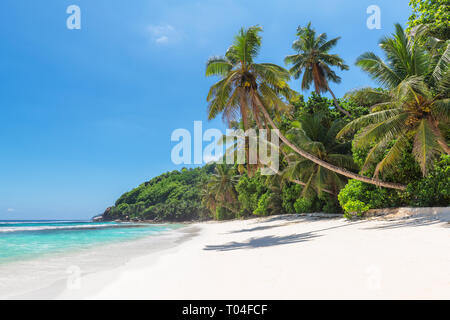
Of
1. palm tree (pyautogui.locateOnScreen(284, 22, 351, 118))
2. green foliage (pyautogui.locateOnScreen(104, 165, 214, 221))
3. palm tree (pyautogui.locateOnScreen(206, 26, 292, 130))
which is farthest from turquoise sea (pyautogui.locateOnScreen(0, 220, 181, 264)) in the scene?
green foliage (pyautogui.locateOnScreen(104, 165, 214, 221))

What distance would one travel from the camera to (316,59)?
2272 centimetres

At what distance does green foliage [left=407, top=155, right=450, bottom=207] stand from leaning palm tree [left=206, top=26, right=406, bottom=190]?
194 centimetres

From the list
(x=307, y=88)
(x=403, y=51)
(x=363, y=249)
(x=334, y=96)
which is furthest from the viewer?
(x=307, y=88)

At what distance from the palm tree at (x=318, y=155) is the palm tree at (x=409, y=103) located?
505cm

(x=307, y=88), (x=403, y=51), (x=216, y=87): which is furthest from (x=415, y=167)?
(x=307, y=88)

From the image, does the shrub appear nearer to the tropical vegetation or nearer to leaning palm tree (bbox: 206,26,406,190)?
the tropical vegetation

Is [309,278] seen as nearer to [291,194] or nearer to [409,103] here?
[409,103]

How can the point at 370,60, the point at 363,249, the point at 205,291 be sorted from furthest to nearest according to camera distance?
the point at 370,60 → the point at 363,249 → the point at 205,291

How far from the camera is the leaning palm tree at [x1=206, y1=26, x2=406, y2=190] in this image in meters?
11.7

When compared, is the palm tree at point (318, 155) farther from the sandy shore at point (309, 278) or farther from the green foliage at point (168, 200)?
the green foliage at point (168, 200)

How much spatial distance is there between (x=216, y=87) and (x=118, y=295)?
1047cm

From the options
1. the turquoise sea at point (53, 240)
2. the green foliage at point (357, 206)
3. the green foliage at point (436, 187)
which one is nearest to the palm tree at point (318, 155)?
the green foliage at point (357, 206)

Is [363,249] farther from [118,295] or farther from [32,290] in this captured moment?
[32,290]

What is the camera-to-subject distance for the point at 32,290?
14.4 feet
